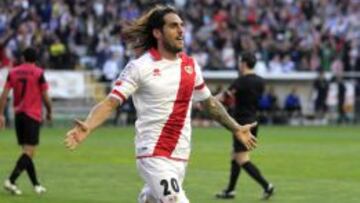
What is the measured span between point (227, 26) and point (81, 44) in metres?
6.71

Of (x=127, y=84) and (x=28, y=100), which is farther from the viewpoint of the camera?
(x=28, y=100)

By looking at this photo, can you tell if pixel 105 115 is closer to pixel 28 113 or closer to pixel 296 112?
pixel 28 113

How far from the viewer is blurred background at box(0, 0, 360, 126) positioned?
39406 millimetres

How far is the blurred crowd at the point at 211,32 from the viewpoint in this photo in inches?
1565

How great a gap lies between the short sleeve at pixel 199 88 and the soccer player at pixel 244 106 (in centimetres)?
640

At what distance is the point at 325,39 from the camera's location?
45.0 m

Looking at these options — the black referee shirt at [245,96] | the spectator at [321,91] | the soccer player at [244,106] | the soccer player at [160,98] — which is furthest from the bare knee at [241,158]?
the spectator at [321,91]

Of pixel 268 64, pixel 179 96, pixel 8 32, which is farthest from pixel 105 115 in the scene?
pixel 268 64

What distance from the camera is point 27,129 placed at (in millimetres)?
16969

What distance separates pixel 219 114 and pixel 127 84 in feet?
3.78

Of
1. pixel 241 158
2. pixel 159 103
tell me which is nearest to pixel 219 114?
pixel 159 103

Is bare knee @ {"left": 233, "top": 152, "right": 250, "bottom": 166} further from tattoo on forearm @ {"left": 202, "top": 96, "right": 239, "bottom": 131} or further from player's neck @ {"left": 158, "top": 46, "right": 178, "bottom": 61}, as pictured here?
player's neck @ {"left": 158, "top": 46, "right": 178, "bottom": 61}

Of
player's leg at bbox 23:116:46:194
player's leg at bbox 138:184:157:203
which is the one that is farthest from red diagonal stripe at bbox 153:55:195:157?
player's leg at bbox 23:116:46:194

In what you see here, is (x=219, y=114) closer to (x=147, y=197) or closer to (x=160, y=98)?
(x=160, y=98)
